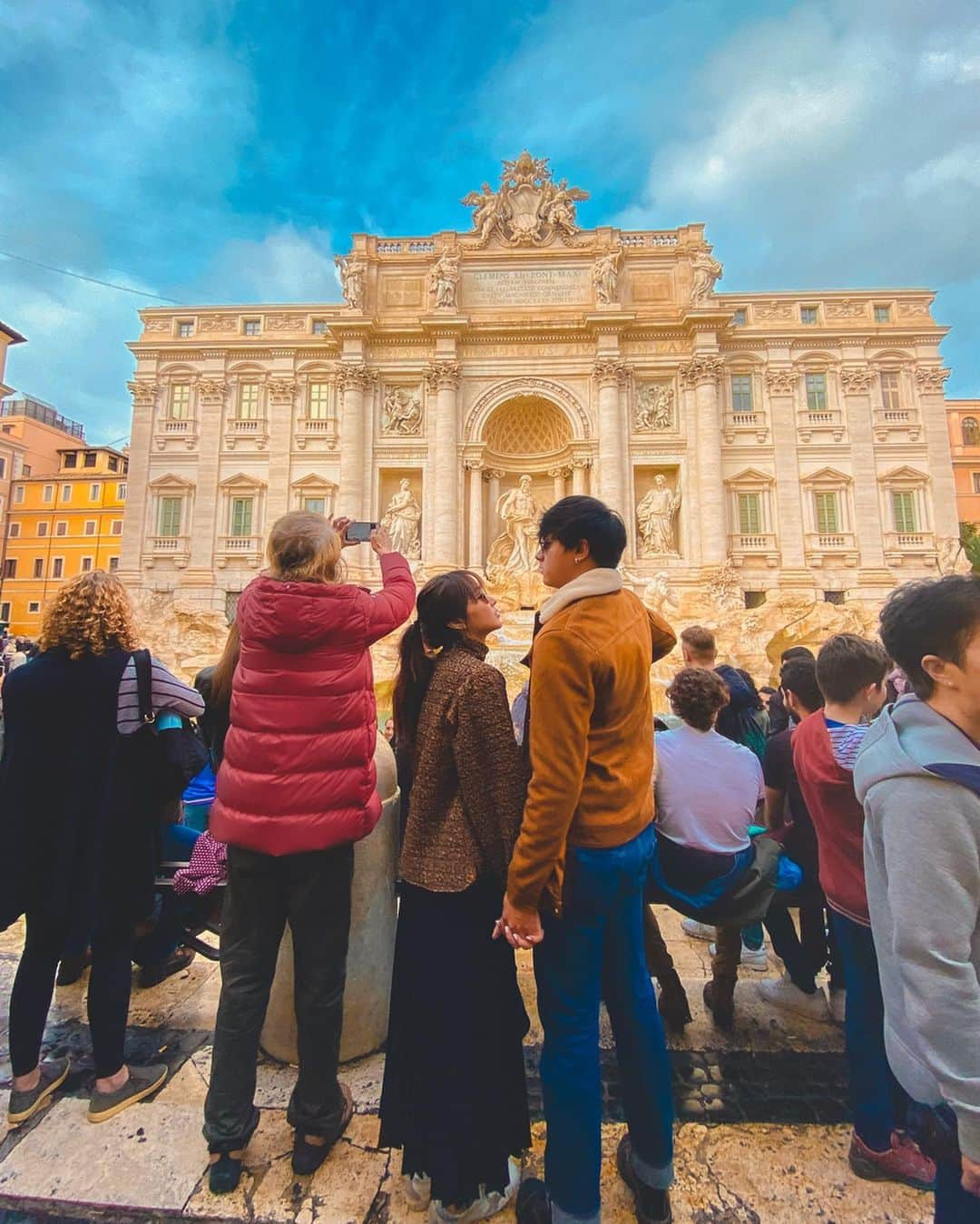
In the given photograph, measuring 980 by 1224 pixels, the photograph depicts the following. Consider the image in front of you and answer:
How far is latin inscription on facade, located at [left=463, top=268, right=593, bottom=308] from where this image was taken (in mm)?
21609

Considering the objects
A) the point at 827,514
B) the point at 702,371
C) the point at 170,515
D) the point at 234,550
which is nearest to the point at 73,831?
the point at 234,550

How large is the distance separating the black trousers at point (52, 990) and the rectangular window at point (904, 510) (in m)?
25.1

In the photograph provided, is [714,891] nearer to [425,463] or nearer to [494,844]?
[494,844]

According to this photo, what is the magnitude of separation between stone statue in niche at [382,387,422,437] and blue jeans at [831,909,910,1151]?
2148cm

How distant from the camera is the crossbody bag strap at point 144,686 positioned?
2.44m

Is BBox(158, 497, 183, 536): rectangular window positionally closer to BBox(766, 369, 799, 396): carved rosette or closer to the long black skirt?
BBox(766, 369, 799, 396): carved rosette

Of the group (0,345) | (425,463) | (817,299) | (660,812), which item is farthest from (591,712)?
(0,345)

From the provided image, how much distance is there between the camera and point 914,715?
1.49 meters

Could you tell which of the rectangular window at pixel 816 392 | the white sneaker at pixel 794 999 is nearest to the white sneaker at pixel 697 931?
the white sneaker at pixel 794 999

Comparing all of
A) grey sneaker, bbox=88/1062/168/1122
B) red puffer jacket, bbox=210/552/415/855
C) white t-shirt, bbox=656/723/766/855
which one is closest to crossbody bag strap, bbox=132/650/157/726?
red puffer jacket, bbox=210/552/415/855

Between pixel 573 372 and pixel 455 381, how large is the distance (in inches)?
172

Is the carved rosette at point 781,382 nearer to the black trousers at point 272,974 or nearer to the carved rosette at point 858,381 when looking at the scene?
the carved rosette at point 858,381

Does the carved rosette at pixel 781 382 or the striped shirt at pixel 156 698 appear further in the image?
the carved rosette at pixel 781 382

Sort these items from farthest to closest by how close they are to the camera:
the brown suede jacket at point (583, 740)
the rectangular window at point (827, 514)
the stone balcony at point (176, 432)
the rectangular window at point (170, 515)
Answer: the stone balcony at point (176, 432)
the rectangular window at point (170, 515)
the rectangular window at point (827, 514)
the brown suede jacket at point (583, 740)
